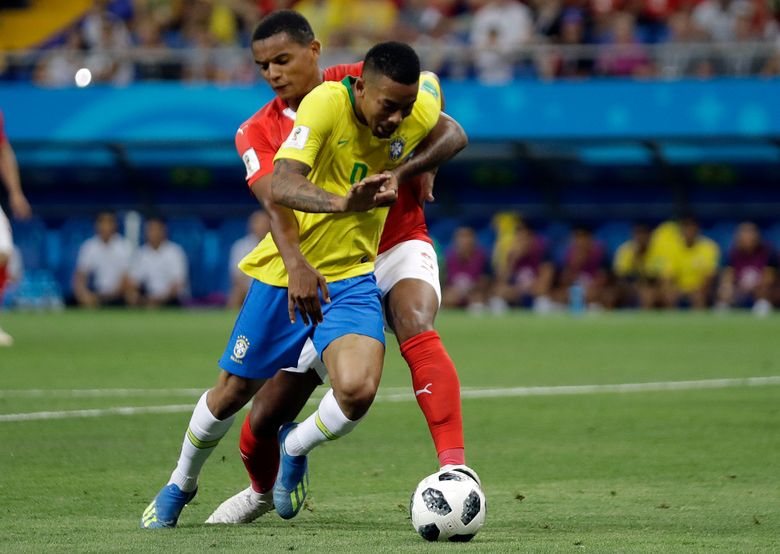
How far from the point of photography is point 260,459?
20.1 feet

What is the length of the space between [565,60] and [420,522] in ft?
57.8

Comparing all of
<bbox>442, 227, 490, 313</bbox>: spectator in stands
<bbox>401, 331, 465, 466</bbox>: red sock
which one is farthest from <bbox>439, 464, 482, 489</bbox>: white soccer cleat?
<bbox>442, 227, 490, 313</bbox>: spectator in stands

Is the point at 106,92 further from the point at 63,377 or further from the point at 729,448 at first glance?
the point at 729,448

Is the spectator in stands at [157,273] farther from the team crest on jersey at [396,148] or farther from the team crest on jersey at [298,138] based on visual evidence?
the team crest on jersey at [298,138]

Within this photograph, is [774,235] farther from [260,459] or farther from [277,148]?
[260,459]

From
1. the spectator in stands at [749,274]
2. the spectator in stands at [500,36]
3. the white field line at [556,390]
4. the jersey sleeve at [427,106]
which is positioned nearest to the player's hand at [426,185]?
the jersey sleeve at [427,106]

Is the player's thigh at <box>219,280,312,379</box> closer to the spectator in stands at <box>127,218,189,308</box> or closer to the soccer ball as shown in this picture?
the soccer ball

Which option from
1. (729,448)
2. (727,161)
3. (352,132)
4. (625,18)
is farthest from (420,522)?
(727,161)

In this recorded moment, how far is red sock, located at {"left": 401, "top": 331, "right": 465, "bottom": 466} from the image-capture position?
18.3 feet

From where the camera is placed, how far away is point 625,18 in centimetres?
2170

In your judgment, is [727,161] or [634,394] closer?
[634,394]

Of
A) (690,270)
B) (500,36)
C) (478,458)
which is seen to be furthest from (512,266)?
(478,458)

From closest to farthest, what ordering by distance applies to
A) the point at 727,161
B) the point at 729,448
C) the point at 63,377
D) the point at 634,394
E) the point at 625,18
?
the point at 729,448, the point at 634,394, the point at 63,377, the point at 625,18, the point at 727,161

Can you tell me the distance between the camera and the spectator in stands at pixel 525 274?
2284 centimetres
